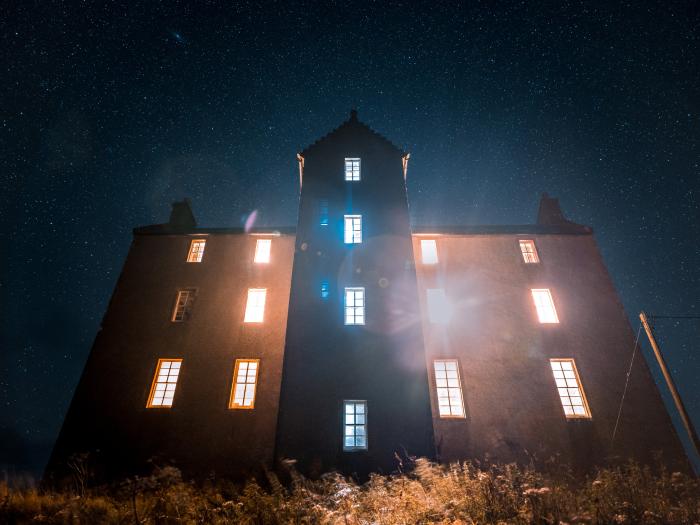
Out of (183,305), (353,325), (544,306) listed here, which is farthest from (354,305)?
(544,306)

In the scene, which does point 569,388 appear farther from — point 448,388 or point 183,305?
point 183,305

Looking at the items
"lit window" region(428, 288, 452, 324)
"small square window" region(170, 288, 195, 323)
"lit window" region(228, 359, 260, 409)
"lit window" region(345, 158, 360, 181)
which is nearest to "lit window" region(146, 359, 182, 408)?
"small square window" region(170, 288, 195, 323)

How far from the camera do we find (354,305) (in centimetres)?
1480

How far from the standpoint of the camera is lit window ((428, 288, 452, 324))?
1661 centimetres

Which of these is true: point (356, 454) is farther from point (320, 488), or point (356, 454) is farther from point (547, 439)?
point (547, 439)

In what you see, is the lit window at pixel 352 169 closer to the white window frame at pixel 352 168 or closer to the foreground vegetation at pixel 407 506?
the white window frame at pixel 352 168

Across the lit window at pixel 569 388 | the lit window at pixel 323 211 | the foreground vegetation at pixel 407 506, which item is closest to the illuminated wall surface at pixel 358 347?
the lit window at pixel 569 388

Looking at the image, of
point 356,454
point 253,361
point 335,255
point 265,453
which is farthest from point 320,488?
point 335,255

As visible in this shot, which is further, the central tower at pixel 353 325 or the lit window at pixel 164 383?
the lit window at pixel 164 383

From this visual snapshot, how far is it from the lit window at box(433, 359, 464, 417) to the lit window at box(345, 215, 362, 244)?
669 cm

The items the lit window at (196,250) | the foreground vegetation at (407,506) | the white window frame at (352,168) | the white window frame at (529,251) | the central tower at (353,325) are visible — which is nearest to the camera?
the foreground vegetation at (407,506)

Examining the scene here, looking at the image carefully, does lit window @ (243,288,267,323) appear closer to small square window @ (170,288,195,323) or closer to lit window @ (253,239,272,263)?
lit window @ (253,239,272,263)

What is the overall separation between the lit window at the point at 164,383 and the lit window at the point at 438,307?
12.1m

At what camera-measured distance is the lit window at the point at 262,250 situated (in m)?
18.7
